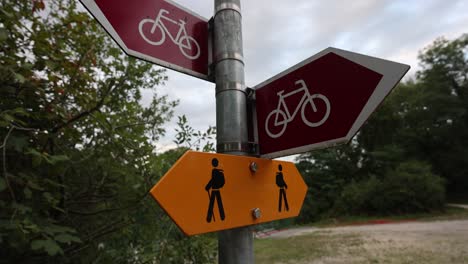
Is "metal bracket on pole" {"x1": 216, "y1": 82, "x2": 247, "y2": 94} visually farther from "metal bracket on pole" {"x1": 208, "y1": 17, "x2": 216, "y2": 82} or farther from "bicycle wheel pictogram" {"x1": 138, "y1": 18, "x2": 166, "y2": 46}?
"bicycle wheel pictogram" {"x1": 138, "y1": 18, "x2": 166, "y2": 46}

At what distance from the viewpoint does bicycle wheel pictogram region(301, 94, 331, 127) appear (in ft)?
2.73

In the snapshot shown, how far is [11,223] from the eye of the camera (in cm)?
114

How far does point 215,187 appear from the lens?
2.56 ft

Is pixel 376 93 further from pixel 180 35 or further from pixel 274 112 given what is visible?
pixel 180 35

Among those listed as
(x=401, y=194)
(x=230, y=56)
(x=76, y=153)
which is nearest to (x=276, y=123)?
(x=230, y=56)

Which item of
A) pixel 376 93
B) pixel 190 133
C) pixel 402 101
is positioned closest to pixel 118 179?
pixel 190 133

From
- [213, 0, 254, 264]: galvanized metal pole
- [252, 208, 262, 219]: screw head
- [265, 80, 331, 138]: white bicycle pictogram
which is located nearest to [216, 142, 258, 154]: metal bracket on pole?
[213, 0, 254, 264]: galvanized metal pole

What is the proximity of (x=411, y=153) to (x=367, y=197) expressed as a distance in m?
6.83

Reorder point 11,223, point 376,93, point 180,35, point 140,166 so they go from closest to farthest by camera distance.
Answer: point 376,93
point 180,35
point 11,223
point 140,166

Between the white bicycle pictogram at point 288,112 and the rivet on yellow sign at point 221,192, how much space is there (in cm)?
14

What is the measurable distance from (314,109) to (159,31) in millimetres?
650

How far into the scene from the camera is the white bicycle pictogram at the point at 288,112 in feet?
2.76

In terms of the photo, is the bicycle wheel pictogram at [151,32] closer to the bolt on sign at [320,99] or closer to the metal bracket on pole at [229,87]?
the metal bracket on pole at [229,87]

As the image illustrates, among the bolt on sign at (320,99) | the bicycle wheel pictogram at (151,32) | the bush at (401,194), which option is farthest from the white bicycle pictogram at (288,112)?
the bush at (401,194)
